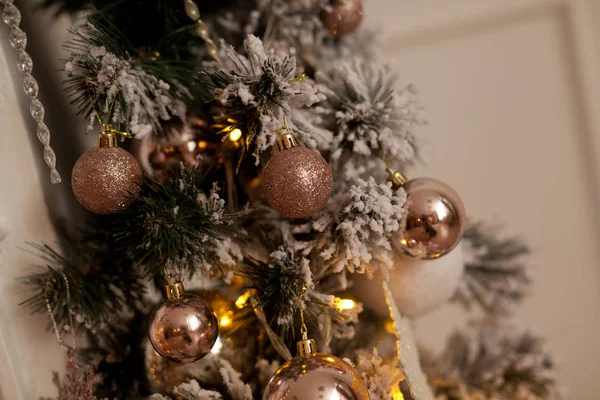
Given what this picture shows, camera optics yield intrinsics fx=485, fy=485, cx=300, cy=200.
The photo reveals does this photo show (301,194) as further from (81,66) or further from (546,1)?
(546,1)

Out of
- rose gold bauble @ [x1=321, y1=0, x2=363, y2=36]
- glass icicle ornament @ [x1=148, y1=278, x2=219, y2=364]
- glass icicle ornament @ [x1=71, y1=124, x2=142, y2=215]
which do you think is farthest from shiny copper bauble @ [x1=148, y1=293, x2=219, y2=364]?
rose gold bauble @ [x1=321, y1=0, x2=363, y2=36]

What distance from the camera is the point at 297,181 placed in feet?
1.31

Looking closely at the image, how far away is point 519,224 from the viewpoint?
42.6 inches

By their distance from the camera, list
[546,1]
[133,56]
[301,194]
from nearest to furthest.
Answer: [301,194] → [133,56] → [546,1]

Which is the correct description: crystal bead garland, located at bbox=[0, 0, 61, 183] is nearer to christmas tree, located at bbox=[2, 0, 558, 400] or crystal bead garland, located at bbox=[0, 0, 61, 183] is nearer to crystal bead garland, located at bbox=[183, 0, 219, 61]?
christmas tree, located at bbox=[2, 0, 558, 400]

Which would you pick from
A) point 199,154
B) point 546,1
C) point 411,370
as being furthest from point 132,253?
point 546,1

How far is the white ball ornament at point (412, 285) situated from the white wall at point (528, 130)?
0.55 metres

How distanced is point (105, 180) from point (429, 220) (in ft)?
0.99

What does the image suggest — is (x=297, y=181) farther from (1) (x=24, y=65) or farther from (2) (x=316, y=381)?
(1) (x=24, y=65)

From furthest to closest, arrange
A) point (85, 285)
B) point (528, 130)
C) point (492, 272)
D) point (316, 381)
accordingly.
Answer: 1. point (528, 130)
2. point (492, 272)
3. point (85, 285)
4. point (316, 381)

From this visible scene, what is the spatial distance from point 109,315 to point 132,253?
0.12 metres

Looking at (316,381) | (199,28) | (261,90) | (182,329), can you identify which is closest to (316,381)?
(316,381)

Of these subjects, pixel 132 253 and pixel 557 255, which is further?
pixel 557 255

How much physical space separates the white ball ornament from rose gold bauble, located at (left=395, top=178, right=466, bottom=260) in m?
0.04
